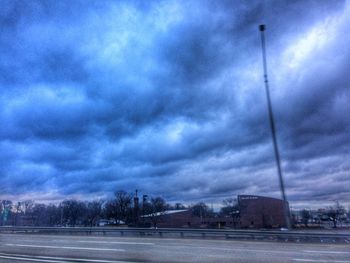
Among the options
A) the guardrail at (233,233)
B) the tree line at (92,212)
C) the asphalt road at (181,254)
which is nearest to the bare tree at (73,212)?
the tree line at (92,212)

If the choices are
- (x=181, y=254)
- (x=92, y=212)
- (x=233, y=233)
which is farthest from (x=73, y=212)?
(x=181, y=254)

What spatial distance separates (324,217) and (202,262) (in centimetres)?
8861

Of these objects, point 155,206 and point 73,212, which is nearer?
point 155,206

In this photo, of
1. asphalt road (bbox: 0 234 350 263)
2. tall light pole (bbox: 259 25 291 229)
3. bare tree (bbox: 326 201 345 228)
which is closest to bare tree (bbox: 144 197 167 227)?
bare tree (bbox: 326 201 345 228)

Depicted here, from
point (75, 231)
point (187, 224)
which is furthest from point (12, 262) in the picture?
point (187, 224)

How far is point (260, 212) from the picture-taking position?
72188 mm

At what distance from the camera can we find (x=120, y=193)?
105m

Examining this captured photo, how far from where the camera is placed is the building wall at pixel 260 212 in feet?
231

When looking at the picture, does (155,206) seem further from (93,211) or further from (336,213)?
(336,213)

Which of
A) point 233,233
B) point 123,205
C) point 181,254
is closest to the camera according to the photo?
point 181,254

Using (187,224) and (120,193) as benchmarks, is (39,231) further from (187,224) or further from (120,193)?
(120,193)

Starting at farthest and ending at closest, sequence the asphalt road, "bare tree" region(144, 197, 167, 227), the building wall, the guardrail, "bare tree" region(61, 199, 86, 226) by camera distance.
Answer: "bare tree" region(61, 199, 86, 226) < "bare tree" region(144, 197, 167, 227) < the building wall < the guardrail < the asphalt road

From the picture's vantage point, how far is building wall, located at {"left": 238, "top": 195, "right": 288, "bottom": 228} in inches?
2773

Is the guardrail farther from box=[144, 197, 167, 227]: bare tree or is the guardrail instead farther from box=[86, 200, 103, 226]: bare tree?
box=[86, 200, 103, 226]: bare tree
